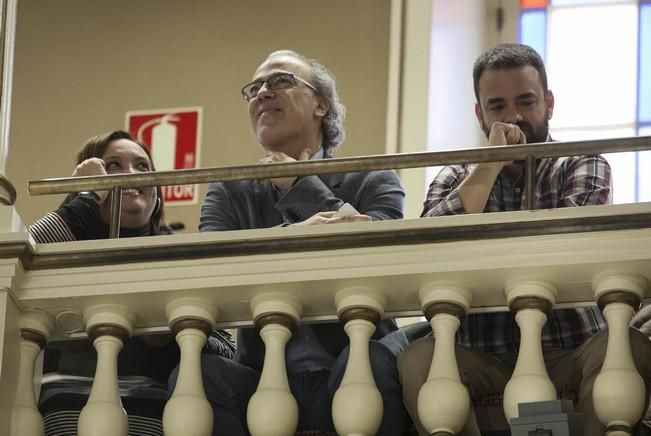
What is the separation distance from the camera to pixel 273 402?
11.5 feet

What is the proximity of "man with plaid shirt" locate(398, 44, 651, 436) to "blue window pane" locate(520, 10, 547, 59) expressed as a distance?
251 centimetres

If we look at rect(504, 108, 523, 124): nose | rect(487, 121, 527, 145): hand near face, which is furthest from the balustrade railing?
rect(504, 108, 523, 124): nose

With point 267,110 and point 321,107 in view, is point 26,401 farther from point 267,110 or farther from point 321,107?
point 321,107

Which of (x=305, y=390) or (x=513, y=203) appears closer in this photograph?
(x=305, y=390)

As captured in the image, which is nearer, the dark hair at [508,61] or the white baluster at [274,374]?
the white baluster at [274,374]

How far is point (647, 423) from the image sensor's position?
3701 millimetres

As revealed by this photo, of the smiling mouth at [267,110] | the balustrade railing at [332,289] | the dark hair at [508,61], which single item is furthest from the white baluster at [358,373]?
the smiling mouth at [267,110]

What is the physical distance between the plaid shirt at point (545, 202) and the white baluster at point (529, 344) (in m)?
0.27

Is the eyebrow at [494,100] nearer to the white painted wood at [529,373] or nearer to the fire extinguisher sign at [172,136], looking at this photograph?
the white painted wood at [529,373]

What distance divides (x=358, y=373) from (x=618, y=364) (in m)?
0.49

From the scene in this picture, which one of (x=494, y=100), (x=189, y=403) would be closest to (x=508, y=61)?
(x=494, y=100)

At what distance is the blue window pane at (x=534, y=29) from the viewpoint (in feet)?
22.6

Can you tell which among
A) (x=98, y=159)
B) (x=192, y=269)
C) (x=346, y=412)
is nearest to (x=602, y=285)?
(x=346, y=412)

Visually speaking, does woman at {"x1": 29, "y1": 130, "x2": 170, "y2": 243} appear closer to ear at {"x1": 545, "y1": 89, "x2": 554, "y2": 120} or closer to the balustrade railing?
the balustrade railing
